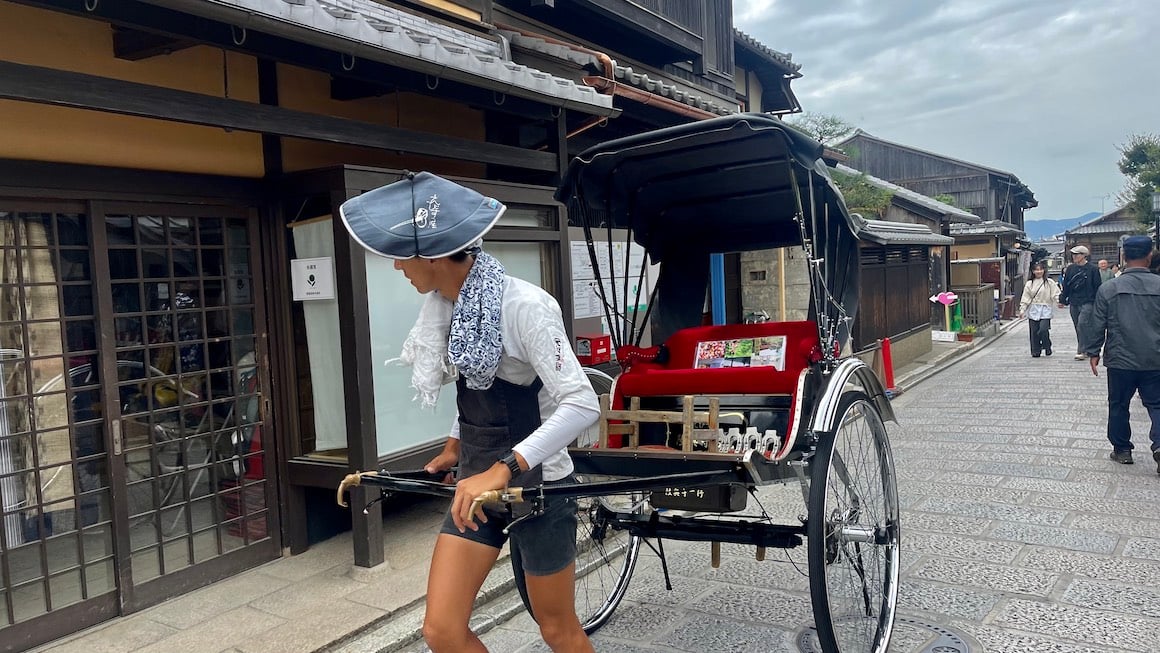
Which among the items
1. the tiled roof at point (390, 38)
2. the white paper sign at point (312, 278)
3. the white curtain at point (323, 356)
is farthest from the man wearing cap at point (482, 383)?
the white curtain at point (323, 356)

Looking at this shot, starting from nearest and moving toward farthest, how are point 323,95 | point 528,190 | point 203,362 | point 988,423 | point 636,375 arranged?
point 636,375, point 203,362, point 323,95, point 528,190, point 988,423

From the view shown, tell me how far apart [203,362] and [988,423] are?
8.63m

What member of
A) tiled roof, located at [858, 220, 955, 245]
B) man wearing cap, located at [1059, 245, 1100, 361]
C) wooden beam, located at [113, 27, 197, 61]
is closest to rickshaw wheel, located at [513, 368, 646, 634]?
wooden beam, located at [113, 27, 197, 61]

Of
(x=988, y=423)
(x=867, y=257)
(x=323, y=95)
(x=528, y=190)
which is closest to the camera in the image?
(x=323, y=95)

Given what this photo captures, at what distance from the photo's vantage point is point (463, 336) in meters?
2.62

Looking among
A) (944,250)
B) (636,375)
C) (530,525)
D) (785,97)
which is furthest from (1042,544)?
(944,250)

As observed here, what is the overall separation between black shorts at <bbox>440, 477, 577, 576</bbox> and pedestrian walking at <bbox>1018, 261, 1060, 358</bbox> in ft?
50.5

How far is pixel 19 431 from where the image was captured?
432 centimetres

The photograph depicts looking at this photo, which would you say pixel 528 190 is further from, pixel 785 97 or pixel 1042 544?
pixel 785 97

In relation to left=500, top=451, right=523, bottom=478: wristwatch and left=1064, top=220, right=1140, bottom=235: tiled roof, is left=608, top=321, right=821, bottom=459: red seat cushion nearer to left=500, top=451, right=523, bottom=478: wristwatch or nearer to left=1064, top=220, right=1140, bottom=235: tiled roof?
left=500, top=451, right=523, bottom=478: wristwatch

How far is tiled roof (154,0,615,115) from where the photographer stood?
3.78 metres

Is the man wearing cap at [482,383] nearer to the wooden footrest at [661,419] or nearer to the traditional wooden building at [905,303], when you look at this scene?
the wooden footrest at [661,419]

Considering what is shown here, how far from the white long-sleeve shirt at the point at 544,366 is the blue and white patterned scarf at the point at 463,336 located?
0.16ft

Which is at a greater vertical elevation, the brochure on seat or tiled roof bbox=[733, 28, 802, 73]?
tiled roof bbox=[733, 28, 802, 73]
